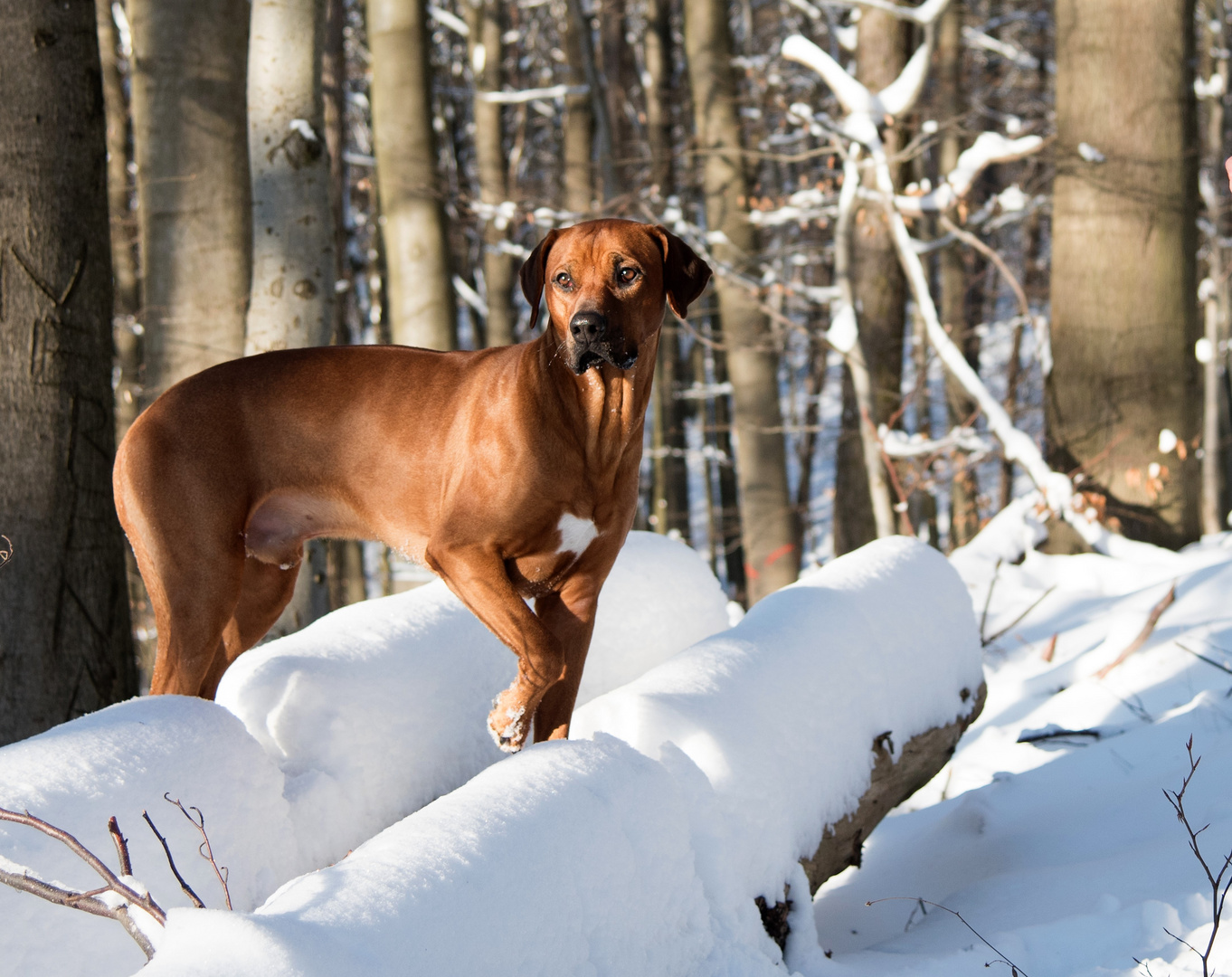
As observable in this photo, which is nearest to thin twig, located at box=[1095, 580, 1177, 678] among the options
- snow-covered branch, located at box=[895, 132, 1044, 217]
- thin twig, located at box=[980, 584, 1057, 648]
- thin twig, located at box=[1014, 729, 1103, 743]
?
thin twig, located at box=[1014, 729, 1103, 743]

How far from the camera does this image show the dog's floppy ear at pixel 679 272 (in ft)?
9.59

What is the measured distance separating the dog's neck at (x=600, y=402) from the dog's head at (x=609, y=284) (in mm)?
88

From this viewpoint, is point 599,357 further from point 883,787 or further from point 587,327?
point 883,787

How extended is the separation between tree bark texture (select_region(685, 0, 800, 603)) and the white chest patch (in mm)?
6855

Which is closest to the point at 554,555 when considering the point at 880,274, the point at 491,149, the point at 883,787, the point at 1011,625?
the point at 883,787

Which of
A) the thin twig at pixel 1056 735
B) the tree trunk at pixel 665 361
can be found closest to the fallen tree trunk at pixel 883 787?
the thin twig at pixel 1056 735

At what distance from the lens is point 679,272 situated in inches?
116

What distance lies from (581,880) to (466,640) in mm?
1604

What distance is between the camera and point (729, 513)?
52.1 feet

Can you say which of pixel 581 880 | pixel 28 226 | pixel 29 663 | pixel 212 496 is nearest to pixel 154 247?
pixel 28 226

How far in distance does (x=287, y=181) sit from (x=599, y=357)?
2.78m

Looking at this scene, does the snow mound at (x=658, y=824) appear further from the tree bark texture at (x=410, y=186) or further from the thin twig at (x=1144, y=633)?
the tree bark texture at (x=410, y=186)

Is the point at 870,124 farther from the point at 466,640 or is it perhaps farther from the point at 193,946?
the point at 193,946

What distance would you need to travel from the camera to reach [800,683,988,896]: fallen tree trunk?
3074 mm
